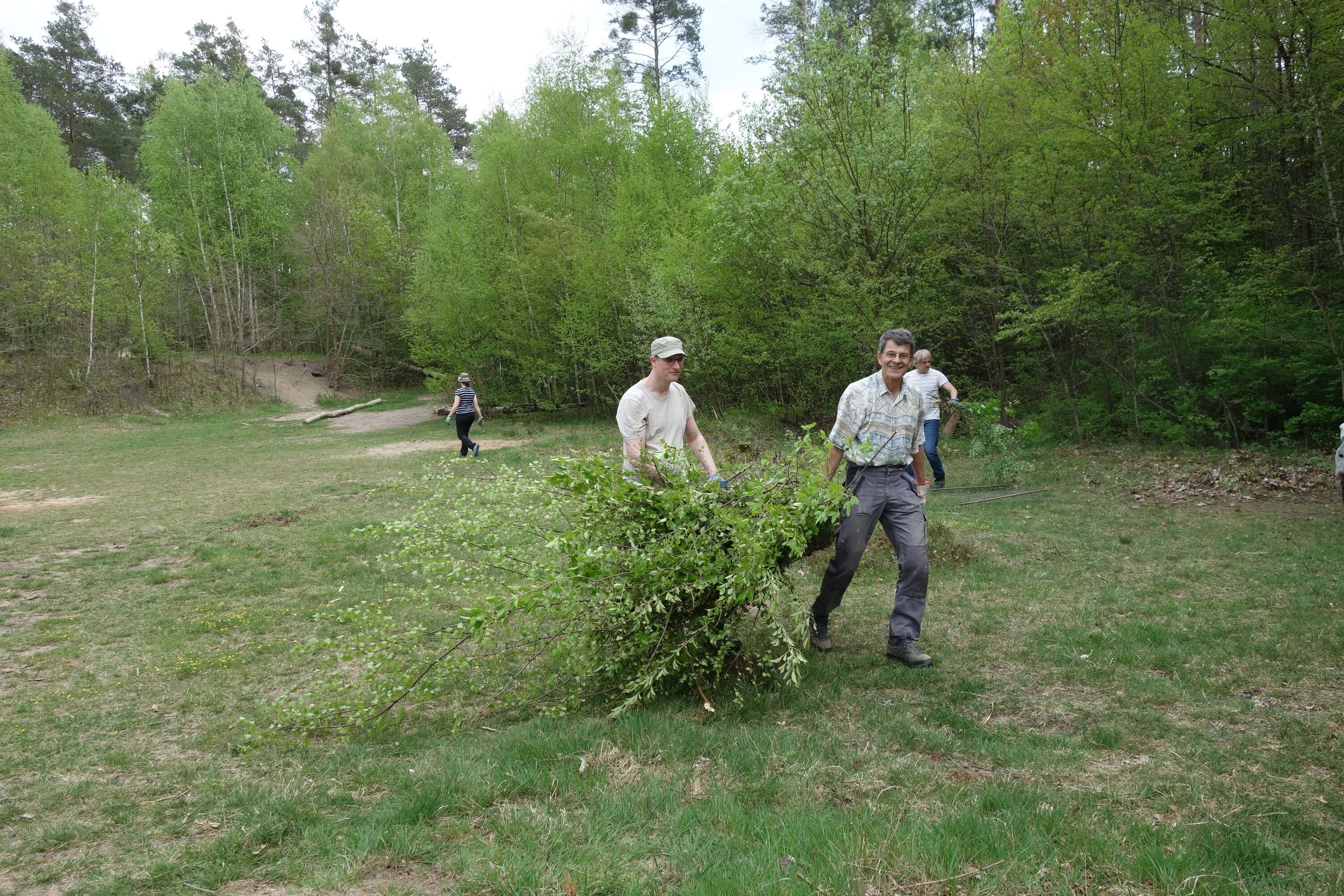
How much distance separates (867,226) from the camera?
53.2 ft

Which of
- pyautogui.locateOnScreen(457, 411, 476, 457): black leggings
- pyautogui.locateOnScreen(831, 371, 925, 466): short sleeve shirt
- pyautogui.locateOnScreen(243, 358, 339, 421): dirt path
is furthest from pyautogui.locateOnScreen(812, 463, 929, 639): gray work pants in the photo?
pyautogui.locateOnScreen(243, 358, 339, 421): dirt path

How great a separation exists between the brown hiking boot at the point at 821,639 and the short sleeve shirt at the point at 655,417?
1562 mm

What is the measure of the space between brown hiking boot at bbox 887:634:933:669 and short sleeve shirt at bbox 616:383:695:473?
1.86 metres

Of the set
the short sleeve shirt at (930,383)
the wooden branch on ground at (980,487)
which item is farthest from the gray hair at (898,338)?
the wooden branch on ground at (980,487)

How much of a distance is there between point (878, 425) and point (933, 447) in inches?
259

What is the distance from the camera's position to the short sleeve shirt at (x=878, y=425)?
4906mm

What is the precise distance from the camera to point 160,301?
103 feet

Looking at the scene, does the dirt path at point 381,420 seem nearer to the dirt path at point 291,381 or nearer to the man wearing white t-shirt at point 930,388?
the dirt path at point 291,381

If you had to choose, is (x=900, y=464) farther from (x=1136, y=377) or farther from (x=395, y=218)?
(x=395, y=218)

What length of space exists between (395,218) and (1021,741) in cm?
3839

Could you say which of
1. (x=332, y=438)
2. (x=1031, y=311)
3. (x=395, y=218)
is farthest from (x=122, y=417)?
(x=1031, y=311)

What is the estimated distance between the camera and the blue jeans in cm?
1067

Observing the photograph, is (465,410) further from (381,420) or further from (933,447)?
(381,420)

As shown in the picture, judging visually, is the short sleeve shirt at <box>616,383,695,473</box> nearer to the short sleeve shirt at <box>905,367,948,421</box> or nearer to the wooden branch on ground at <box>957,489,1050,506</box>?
the short sleeve shirt at <box>905,367,948,421</box>
